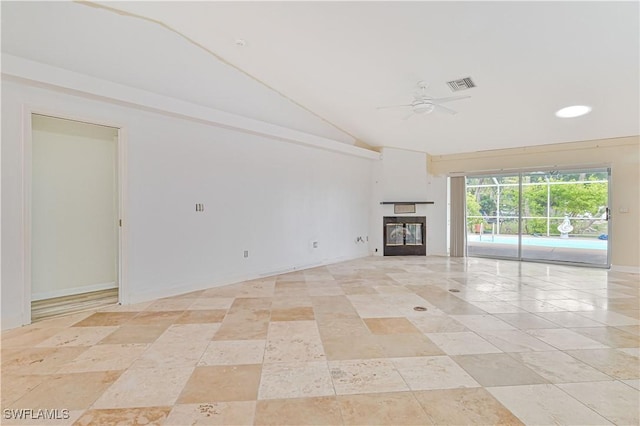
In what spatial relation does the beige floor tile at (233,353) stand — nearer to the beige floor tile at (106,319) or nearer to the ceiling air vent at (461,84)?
the beige floor tile at (106,319)

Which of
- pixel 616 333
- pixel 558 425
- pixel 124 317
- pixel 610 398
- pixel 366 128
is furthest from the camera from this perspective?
pixel 366 128

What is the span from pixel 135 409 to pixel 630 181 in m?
8.84

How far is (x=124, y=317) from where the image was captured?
144 inches

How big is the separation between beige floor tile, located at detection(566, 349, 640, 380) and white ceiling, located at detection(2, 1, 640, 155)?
325cm

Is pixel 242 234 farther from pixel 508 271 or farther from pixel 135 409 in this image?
pixel 508 271

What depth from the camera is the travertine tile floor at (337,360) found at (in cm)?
198

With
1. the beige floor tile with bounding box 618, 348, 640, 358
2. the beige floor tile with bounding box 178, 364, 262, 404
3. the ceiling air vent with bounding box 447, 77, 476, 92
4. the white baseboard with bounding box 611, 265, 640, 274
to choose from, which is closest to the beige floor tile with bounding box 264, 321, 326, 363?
the beige floor tile with bounding box 178, 364, 262, 404

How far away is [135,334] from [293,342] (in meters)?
1.65

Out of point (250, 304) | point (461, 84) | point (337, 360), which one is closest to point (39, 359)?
point (250, 304)

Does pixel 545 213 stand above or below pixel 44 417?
above

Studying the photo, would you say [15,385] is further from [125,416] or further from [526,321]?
[526,321]

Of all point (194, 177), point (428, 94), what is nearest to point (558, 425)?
point (428, 94)

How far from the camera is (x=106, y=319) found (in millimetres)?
3613

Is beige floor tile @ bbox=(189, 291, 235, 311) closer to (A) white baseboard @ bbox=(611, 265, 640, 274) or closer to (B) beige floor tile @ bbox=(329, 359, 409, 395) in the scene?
(B) beige floor tile @ bbox=(329, 359, 409, 395)
